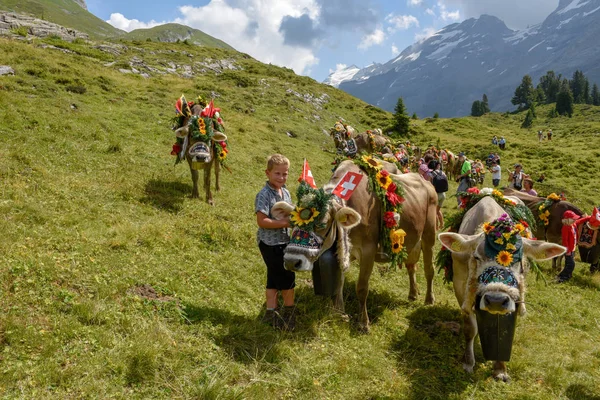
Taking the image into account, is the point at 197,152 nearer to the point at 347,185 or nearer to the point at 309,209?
the point at 347,185

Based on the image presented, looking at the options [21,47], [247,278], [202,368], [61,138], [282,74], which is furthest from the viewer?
[282,74]

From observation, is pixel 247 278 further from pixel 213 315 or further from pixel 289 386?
pixel 289 386

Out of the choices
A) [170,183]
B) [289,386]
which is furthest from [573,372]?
[170,183]

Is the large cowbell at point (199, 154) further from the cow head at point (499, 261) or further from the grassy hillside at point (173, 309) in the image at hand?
the cow head at point (499, 261)

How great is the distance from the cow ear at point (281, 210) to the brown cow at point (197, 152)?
511cm

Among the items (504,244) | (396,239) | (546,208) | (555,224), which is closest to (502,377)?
(504,244)

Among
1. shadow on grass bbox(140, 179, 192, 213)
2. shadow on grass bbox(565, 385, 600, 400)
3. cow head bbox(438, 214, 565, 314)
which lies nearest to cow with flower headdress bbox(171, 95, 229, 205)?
shadow on grass bbox(140, 179, 192, 213)

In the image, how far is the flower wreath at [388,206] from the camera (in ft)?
18.1

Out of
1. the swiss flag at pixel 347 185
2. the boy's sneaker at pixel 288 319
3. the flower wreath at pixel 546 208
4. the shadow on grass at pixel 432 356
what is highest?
the swiss flag at pixel 347 185

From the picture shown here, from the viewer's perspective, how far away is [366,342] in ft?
16.6

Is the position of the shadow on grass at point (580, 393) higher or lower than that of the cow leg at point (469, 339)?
lower

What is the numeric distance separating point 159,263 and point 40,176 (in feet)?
14.7

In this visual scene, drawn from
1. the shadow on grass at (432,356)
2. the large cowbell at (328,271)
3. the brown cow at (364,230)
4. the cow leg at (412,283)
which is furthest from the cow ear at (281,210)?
the cow leg at (412,283)

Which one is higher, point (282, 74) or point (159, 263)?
point (282, 74)
